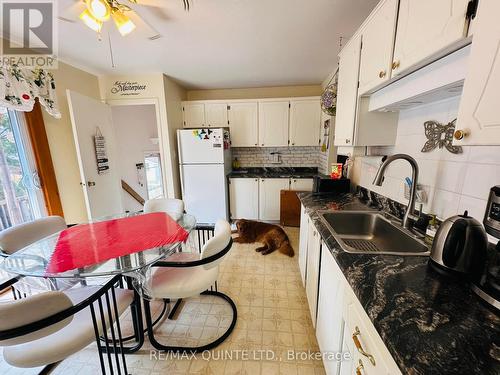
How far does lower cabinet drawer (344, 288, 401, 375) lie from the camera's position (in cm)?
58

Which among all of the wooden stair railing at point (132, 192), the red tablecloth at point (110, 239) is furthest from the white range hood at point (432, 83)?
the wooden stair railing at point (132, 192)

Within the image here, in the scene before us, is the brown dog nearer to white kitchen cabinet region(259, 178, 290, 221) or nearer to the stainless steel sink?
white kitchen cabinet region(259, 178, 290, 221)

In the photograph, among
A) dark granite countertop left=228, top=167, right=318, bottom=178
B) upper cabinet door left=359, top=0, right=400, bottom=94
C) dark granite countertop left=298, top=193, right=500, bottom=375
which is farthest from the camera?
dark granite countertop left=228, top=167, right=318, bottom=178

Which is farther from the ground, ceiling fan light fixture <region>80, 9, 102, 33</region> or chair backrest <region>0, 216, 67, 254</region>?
ceiling fan light fixture <region>80, 9, 102, 33</region>

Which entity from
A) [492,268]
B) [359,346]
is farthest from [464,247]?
[359,346]

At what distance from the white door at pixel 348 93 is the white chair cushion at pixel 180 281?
1464 millimetres

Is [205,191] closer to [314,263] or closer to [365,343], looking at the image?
[314,263]

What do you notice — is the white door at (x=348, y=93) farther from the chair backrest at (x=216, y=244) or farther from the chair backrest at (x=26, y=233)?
the chair backrest at (x=26, y=233)

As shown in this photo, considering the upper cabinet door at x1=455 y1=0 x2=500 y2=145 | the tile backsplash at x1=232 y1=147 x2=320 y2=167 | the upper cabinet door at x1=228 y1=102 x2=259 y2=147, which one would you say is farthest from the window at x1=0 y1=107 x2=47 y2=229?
the upper cabinet door at x1=455 y1=0 x2=500 y2=145

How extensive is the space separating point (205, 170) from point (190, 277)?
2.19 m

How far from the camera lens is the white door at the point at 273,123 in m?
3.47

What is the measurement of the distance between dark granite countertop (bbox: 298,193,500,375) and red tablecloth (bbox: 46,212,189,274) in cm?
117

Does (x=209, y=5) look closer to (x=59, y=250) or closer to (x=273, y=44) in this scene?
(x=273, y=44)

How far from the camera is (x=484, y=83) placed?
2.09 ft
